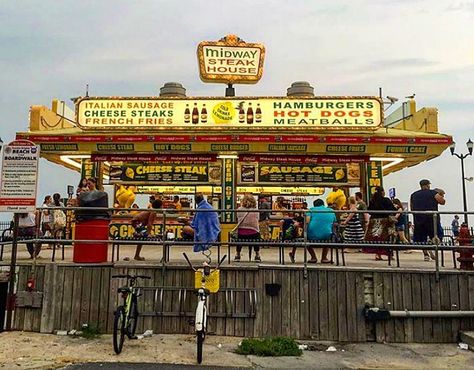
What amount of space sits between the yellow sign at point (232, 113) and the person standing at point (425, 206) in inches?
208

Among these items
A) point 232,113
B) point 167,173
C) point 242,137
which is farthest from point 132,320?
point 167,173

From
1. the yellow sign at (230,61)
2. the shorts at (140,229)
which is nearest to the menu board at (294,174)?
the yellow sign at (230,61)

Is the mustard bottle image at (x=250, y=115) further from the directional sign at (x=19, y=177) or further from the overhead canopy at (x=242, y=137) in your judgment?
the directional sign at (x=19, y=177)

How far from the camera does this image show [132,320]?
300 inches

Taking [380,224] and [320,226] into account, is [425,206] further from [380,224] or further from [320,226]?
[320,226]

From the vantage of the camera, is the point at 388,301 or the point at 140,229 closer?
the point at 388,301

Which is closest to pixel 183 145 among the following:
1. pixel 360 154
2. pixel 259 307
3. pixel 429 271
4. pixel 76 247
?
pixel 360 154

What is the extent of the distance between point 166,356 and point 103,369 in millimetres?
1062

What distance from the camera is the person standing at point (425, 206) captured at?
10180mm

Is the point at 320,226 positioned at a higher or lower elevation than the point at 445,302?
higher

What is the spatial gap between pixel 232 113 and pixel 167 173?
365 cm

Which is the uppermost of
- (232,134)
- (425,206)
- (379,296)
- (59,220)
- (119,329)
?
(232,134)

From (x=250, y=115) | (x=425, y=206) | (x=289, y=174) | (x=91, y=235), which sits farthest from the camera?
(x=289, y=174)

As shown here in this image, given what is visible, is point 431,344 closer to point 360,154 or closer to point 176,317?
point 176,317
